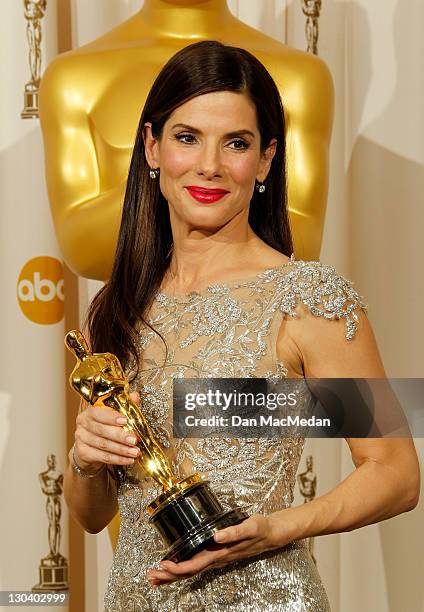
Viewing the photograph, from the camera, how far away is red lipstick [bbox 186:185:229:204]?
1.09m

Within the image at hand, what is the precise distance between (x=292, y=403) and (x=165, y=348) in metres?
0.14

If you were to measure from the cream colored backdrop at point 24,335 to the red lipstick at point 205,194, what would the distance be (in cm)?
77

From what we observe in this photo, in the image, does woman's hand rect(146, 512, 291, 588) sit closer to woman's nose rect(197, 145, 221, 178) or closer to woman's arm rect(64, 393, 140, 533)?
woman's arm rect(64, 393, 140, 533)

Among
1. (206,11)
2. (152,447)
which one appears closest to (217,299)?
(152,447)

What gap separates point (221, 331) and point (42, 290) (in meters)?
0.80

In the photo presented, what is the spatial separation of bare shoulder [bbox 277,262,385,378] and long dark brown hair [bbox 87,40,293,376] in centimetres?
12

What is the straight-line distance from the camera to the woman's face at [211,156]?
109 cm

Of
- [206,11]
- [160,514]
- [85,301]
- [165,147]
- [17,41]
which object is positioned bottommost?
[160,514]

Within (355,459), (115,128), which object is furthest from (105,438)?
(115,128)

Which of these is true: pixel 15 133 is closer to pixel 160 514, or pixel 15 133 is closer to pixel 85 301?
pixel 85 301

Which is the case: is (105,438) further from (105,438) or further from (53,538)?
(53,538)

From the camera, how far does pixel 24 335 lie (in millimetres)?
1839

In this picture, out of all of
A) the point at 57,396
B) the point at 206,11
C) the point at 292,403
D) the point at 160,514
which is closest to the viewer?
the point at 160,514

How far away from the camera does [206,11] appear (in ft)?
5.00
